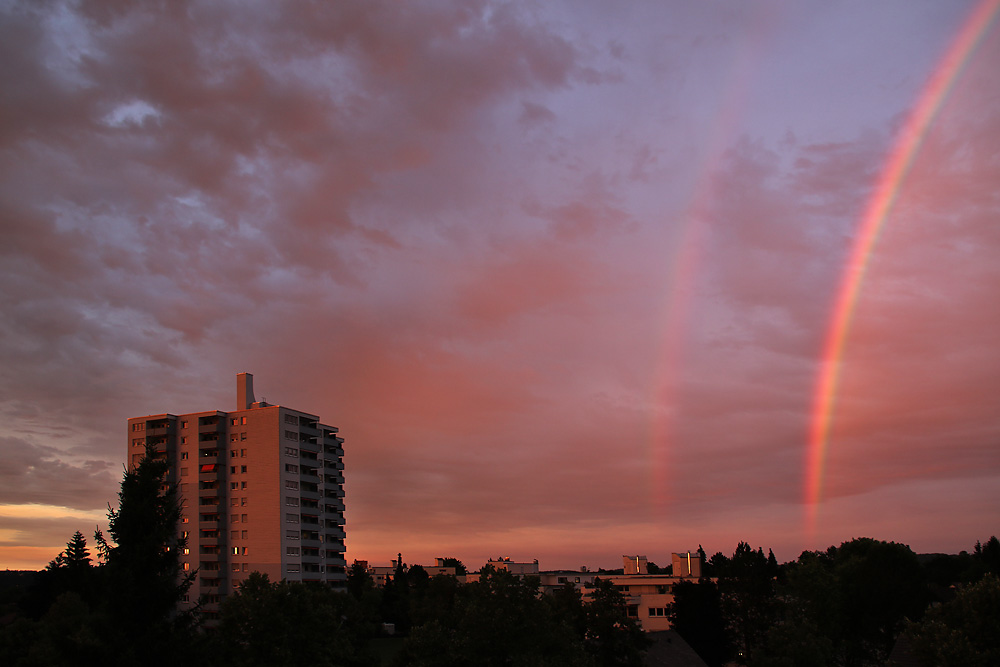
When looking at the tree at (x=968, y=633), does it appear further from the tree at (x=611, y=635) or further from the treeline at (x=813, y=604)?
the treeline at (x=813, y=604)

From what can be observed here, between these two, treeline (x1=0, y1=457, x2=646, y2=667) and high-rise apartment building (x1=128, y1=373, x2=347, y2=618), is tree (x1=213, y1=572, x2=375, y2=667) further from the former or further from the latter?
high-rise apartment building (x1=128, y1=373, x2=347, y2=618)

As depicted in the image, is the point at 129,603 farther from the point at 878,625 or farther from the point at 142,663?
the point at 878,625

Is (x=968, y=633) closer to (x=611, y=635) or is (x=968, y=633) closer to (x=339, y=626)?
(x=611, y=635)

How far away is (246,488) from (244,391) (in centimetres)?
1548

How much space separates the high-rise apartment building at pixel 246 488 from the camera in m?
106

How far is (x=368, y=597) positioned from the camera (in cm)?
8681

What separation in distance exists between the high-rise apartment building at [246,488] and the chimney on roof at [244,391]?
15 centimetres

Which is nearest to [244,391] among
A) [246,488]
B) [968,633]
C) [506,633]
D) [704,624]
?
[246,488]

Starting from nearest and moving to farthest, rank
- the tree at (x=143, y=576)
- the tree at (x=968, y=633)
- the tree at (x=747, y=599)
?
the tree at (x=143, y=576)
the tree at (x=968, y=633)
the tree at (x=747, y=599)

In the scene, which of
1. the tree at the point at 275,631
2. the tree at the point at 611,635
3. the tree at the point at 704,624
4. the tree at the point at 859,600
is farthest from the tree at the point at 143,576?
the tree at the point at 704,624

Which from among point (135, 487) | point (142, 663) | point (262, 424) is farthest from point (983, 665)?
point (262, 424)

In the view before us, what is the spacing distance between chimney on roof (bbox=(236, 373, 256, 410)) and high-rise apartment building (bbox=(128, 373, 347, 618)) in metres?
0.15

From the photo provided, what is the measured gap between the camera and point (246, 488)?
10906cm

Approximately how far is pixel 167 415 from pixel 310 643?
274ft
